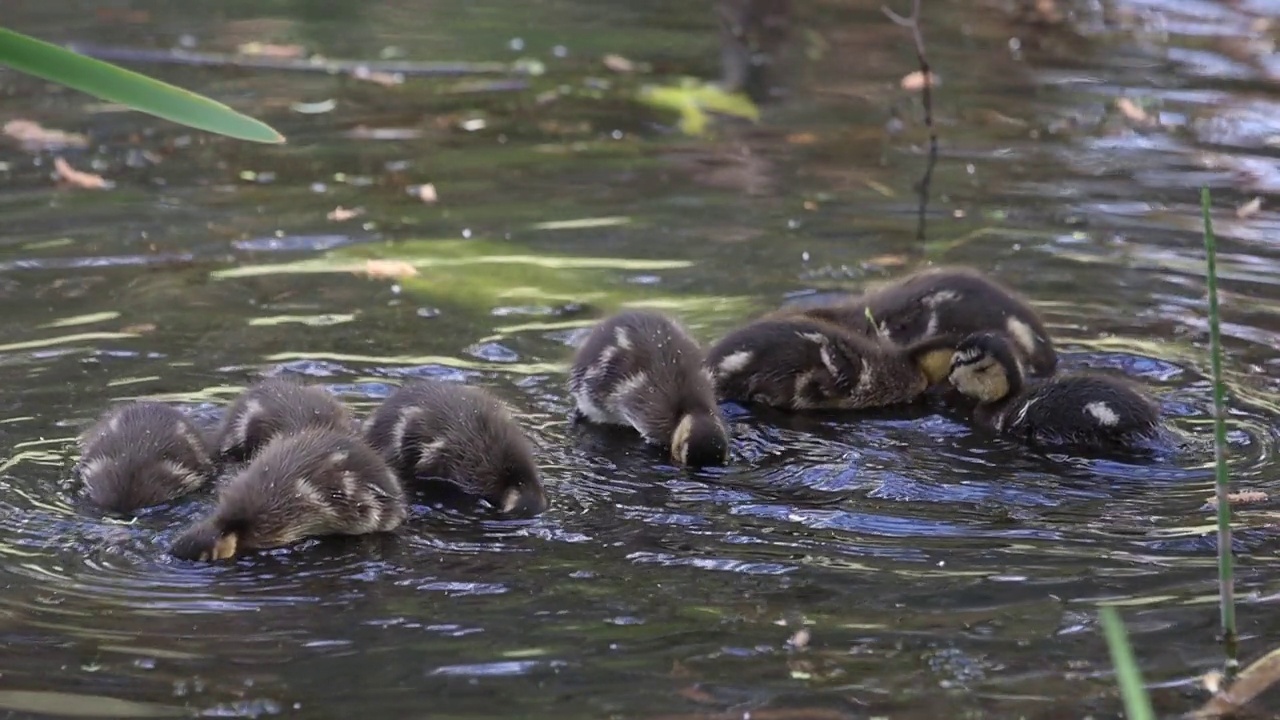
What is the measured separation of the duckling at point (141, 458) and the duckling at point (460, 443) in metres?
0.53

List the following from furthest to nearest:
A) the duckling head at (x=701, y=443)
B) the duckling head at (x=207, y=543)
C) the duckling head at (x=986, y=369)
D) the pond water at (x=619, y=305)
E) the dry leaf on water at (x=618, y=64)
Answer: the dry leaf on water at (x=618, y=64)
the duckling head at (x=986, y=369)
the duckling head at (x=701, y=443)
the duckling head at (x=207, y=543)
the pond water at (x=619, y=305)

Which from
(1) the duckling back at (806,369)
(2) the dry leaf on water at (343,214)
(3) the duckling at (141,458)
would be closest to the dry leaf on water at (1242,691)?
(1) the duckling back at (806,369)

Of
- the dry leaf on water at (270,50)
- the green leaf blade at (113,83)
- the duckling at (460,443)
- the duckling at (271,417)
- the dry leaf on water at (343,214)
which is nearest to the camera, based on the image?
the green leaf blade at (113,83)

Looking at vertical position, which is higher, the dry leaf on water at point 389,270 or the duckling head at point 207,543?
the dry leaf on water at point 389,270

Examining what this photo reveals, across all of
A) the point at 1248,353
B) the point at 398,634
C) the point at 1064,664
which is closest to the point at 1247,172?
the point at 1248,353

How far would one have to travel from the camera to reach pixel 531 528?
15.9ft

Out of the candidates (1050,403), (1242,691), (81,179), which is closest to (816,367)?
(1050,403)

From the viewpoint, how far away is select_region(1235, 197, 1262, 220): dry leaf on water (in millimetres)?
8156

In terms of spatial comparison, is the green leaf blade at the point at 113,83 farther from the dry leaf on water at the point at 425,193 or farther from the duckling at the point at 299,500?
the dry leaf on water at the point at 425,193

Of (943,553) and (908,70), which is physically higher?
(908,70)

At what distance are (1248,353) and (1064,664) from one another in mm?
→ 2798

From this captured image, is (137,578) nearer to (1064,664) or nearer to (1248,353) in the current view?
(1064,664)

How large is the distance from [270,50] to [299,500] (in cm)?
805

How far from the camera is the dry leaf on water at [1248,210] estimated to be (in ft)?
26.8
